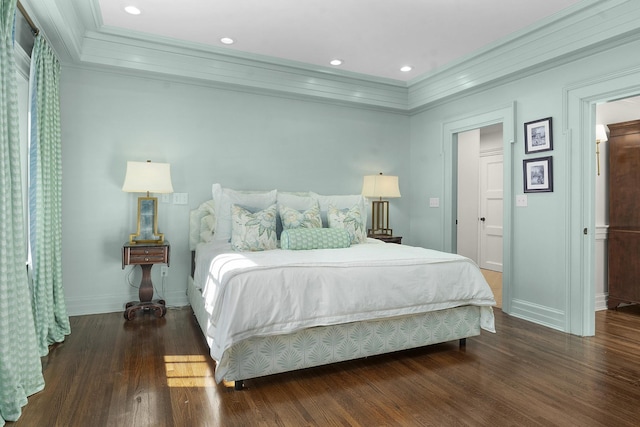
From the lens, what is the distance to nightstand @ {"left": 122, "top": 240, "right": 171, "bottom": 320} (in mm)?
3611

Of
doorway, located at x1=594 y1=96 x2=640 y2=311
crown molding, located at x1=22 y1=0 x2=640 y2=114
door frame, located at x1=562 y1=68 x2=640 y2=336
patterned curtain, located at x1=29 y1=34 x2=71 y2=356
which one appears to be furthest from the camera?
doorway, located at x1=594 y1=96 x2=640 y2=311

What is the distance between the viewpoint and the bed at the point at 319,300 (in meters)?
2.31

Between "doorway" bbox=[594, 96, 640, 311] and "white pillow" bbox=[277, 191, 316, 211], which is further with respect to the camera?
"doorway" bbox=[594, 96, 640, 311]

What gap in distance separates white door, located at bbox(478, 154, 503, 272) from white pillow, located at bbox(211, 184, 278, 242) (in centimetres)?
415

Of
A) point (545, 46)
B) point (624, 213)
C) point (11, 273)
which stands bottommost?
point (11, 273)

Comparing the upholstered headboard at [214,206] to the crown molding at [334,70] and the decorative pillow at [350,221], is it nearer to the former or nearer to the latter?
the decorative pillow at [350,221]

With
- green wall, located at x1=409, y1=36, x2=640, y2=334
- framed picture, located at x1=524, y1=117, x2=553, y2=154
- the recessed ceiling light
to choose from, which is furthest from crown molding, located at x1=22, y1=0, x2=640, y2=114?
framed picture, located at x1=524, y1=117, x2=553, y2=154

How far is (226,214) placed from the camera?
3834 millimetres

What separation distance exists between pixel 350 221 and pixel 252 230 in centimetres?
103

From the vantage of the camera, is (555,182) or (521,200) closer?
(555,182)

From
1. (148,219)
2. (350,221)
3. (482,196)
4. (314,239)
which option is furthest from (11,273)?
(482,196)

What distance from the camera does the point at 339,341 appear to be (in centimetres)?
258

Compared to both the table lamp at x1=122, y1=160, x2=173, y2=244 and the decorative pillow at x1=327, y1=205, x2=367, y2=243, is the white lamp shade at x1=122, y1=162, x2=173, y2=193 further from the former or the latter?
the decorative pillow at x1=327, y1=205, x2=367, y2=243

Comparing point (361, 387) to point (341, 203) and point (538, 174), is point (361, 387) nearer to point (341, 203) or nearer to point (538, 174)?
point (341, 203)
